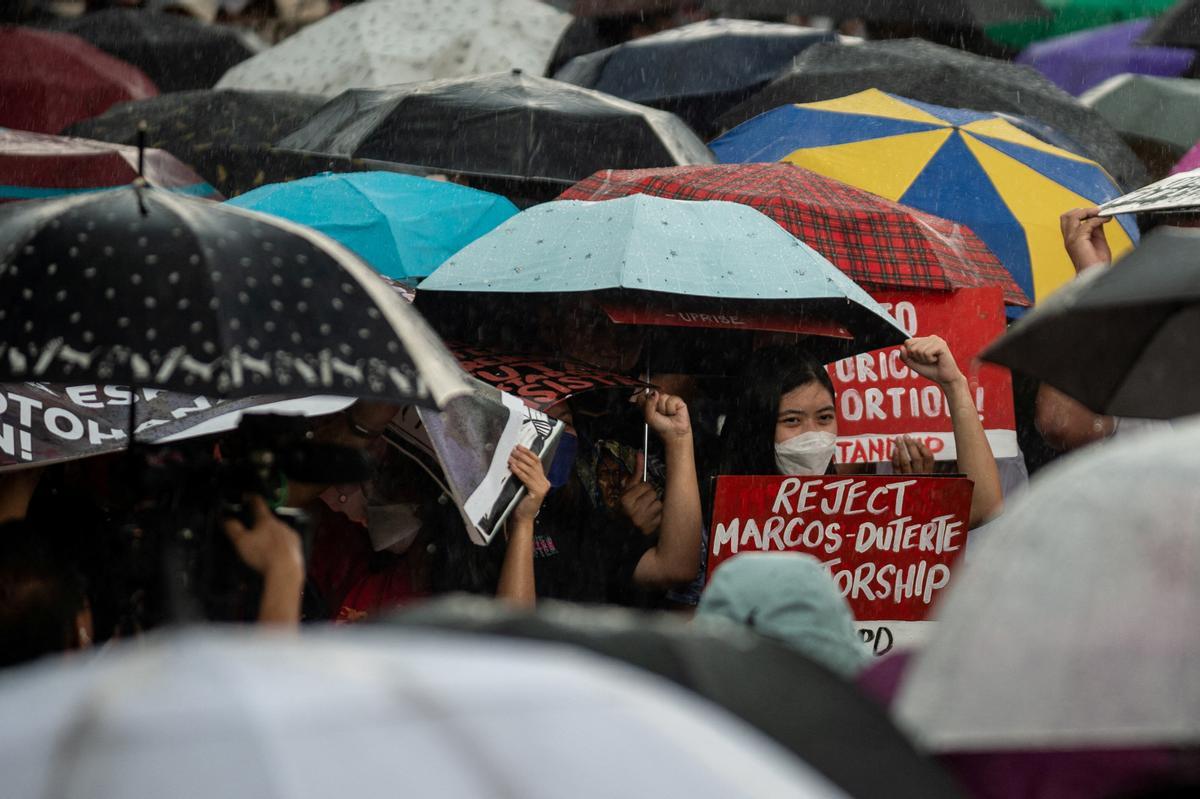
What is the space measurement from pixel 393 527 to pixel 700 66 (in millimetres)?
6624

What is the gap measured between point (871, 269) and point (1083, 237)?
2.86 feet

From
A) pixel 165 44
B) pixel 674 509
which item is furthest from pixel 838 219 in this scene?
pixel 165 44

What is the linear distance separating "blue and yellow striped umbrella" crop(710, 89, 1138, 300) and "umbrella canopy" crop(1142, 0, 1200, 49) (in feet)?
2.39

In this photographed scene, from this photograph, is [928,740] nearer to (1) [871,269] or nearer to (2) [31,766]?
(2) [31,766]

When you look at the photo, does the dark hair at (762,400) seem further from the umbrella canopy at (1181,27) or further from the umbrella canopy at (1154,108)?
the umbrella canopy at (1154,108)

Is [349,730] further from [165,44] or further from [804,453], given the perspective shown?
[165,44]

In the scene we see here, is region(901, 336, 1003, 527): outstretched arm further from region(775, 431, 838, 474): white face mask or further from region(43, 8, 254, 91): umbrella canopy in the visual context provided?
region(43, 8, 254, 91): umbrella canopy

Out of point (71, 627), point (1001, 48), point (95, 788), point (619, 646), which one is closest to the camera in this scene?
point (95, 788)

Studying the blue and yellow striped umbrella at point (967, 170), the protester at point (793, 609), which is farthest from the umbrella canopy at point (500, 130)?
the protester at point (793, 609)

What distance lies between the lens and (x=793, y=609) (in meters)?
2.55

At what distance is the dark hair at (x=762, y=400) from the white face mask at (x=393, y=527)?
1.19 metres

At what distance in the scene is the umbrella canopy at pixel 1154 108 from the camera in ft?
37.0

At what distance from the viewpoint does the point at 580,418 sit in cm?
543

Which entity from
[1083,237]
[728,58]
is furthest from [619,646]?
[728,58]
